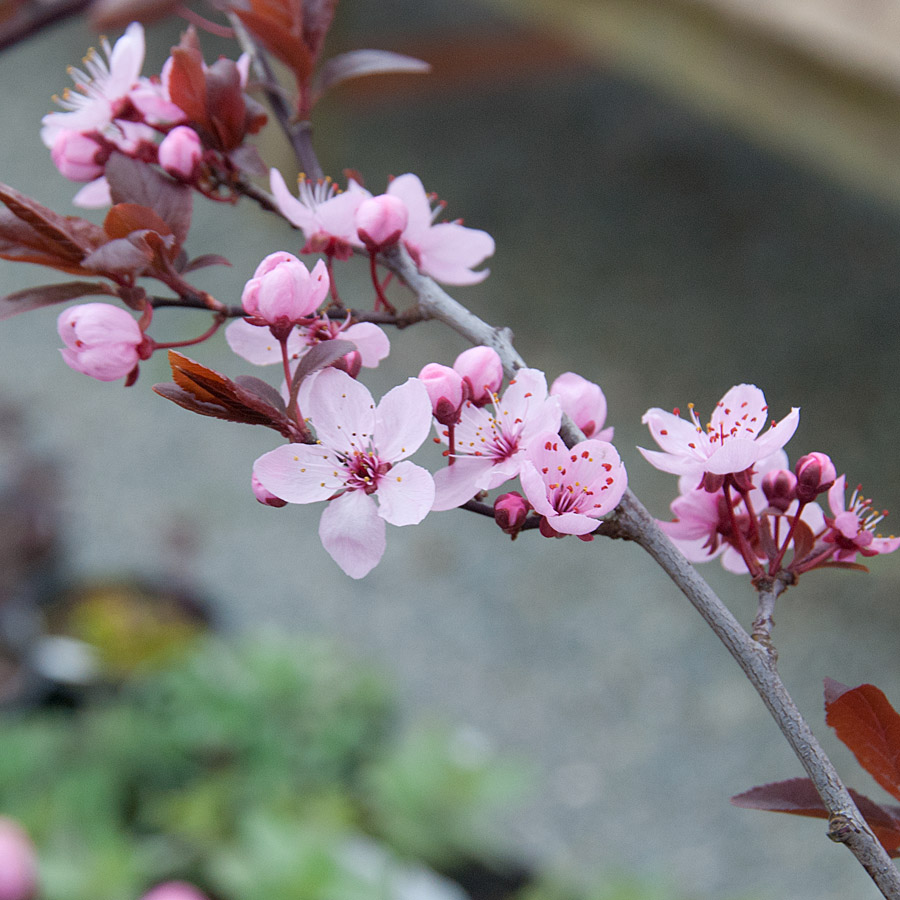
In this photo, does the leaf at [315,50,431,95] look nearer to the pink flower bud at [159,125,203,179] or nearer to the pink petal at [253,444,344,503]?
the pink flower bud at [159,125,203,179]

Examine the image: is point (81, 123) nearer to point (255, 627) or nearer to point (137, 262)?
point (137, 262)

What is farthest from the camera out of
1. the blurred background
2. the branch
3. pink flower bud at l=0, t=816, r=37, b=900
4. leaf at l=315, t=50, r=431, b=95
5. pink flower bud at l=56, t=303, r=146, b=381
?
the blurred background

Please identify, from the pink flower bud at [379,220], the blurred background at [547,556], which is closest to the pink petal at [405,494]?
the pink flower bud at [379,220]

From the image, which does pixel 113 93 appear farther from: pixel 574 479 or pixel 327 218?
pixel 574 479

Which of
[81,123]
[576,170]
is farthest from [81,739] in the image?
[576,170]

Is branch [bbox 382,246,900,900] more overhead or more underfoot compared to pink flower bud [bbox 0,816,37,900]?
more overhead

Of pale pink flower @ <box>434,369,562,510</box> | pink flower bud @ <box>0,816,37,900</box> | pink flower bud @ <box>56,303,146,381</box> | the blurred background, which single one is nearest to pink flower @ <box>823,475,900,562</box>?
pale pink flower @ <box>434,369,562,510</box>

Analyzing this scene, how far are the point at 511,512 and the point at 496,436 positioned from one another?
0.03 m

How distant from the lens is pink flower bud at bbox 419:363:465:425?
34 centimetres

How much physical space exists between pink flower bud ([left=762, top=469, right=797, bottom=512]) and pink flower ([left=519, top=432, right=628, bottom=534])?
79 mm

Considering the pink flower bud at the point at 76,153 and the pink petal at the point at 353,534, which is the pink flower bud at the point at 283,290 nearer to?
the pink petal at the point at 353,534

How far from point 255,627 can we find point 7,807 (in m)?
0.82

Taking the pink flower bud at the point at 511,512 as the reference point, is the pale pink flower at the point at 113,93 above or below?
below

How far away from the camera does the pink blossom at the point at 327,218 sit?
0.40 metres
